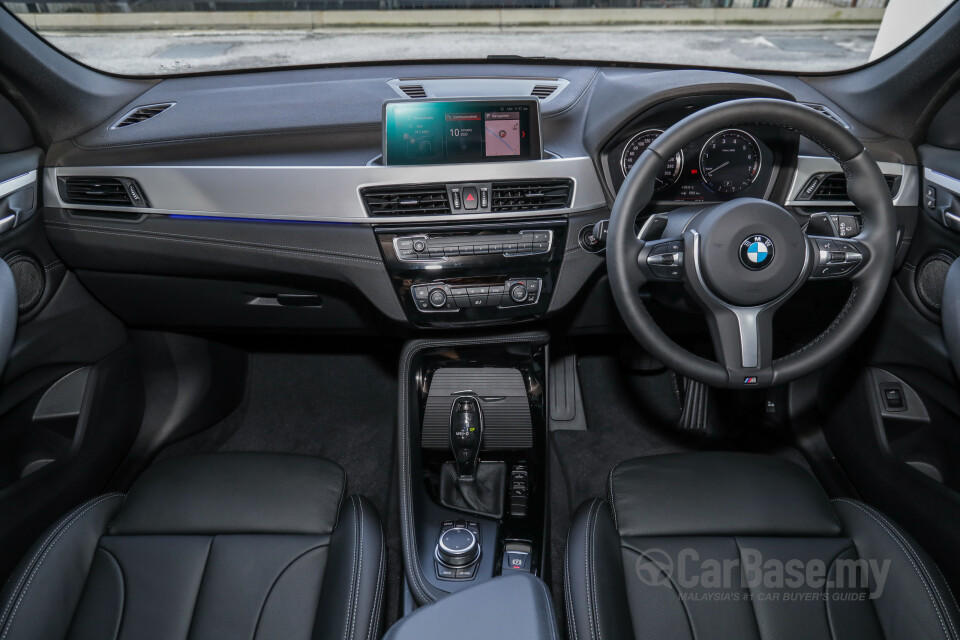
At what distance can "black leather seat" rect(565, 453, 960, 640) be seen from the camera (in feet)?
4.14

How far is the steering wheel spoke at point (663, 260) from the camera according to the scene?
134cm

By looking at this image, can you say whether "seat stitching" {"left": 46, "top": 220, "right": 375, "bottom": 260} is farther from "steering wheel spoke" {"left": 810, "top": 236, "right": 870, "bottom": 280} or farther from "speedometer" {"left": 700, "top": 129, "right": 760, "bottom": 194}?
"steering wheel spoke" {"left": 810, "top": 236, "right": 870, "bottom": 280}

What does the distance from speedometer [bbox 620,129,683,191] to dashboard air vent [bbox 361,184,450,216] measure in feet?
1.56

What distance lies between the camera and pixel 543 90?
1.98m

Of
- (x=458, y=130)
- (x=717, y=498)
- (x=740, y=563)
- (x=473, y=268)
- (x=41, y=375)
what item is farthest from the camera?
(x=41, y=375)

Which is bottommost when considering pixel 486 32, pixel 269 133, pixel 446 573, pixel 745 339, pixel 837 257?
pixel 446 573

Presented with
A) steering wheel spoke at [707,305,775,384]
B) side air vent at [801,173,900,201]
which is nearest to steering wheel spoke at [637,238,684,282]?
steering wheel spoke at [707,305,775,384]

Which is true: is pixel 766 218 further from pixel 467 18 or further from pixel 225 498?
pixel 225 498

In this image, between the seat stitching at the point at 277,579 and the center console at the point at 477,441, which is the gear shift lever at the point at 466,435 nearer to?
the center console at the point at 477,441

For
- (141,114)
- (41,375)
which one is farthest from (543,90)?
(41,375)

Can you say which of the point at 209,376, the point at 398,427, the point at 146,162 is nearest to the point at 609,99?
the point at 398,427

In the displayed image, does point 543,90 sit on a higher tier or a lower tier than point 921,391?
higher

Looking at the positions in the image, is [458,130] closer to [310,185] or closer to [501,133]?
[501,133]

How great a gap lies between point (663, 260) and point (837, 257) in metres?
0.35
